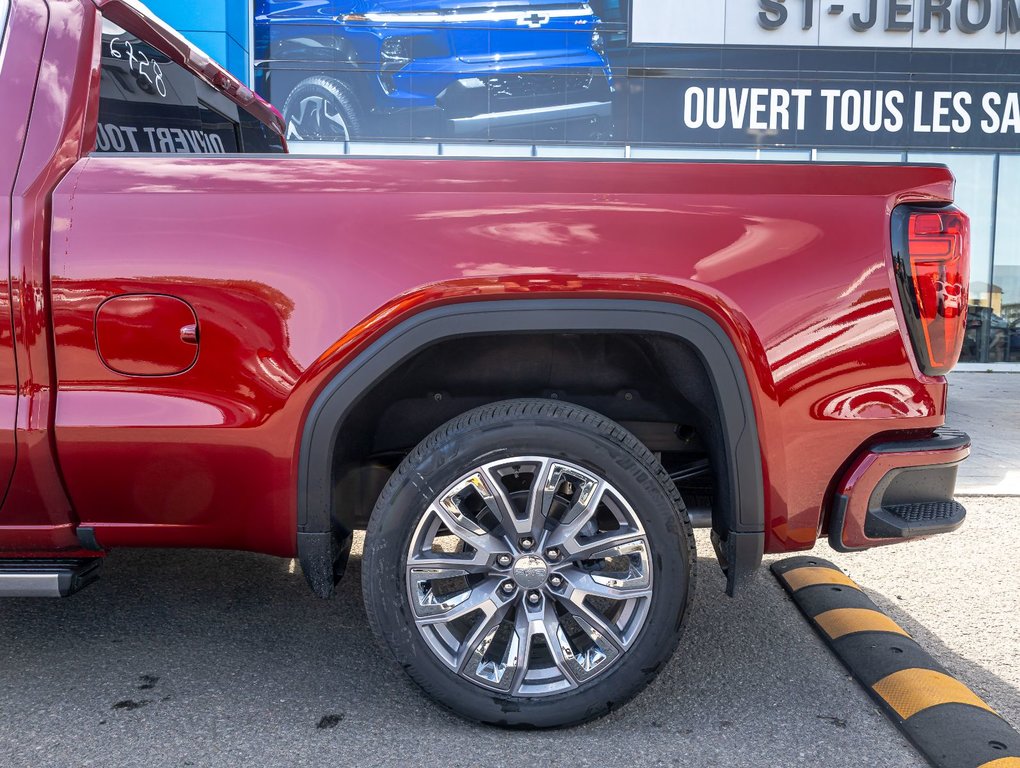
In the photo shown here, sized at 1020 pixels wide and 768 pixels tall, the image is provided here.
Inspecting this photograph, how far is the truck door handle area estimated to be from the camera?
207cm

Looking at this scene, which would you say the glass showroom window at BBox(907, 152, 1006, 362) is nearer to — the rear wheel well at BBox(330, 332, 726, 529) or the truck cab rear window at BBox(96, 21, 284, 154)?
the truck cab rear window at BBox(96, 21, 284, 154)

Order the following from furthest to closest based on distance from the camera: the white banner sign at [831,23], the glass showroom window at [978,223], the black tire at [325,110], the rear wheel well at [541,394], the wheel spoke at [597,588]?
the glass showroom window at [978,223]
the white banner sign at [831,23]
the black tire at [325,110]
the rear wheel well at [541,394]
the wheel spoke at [597,588]

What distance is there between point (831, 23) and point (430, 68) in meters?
5.94

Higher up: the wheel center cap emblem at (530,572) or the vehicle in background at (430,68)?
the vehicle in background at (430,68)

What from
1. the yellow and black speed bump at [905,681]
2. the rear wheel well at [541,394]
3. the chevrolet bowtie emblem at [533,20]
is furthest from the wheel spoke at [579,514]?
the chevrolet bowtie emblem at [533,20]

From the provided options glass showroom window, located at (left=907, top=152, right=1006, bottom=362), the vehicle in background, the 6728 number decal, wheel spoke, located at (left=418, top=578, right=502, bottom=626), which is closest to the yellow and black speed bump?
wheel spoke, located at (left=418, top=578, right=502, bottom=626)

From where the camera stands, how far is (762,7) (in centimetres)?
1229

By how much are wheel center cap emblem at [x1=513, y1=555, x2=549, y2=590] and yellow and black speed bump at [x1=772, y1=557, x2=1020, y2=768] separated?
104 centimetres

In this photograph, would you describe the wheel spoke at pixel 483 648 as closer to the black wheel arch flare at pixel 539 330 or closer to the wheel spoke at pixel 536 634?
the wheel spoke at pixel 536 634

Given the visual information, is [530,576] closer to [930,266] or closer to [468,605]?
[468,605]

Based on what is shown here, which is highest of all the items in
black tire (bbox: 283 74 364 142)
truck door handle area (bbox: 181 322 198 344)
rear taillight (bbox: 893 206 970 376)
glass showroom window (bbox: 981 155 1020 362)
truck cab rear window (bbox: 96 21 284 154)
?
black tire (bbox: 283 74 364 142)

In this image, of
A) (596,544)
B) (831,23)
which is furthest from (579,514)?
(831,23)

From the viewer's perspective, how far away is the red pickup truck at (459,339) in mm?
2076

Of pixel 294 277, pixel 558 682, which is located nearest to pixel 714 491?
pixel 558 682
